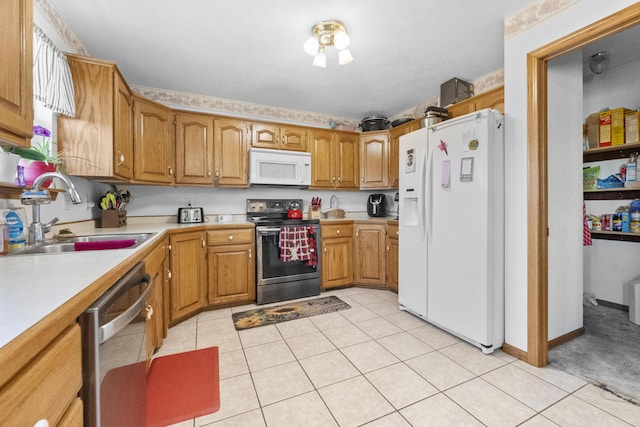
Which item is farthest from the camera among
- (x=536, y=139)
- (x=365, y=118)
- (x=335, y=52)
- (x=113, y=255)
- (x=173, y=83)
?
(x=365, y=118)

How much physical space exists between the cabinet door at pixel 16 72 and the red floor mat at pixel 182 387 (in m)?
1.34

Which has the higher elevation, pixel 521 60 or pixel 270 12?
pixel 270 12

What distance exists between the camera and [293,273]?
303 centimetres

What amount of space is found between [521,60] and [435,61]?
2.64ft

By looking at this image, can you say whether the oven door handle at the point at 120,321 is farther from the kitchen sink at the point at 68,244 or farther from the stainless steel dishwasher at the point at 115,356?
A: the kitchen sink at the point at 68,244

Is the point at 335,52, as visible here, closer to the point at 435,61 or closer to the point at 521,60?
the point at 435,61

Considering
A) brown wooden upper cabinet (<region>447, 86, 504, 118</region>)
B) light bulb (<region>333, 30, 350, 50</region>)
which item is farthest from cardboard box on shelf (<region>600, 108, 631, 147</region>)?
light bulb (<region>333, 30, 350, 50</region>)

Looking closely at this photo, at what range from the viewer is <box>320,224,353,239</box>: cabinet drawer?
10.7ft

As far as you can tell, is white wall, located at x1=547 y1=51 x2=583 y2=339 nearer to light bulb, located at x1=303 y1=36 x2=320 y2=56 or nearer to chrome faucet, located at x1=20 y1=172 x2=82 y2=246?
light bulb, located at x1=303 y1=36 x2=320 y2=56

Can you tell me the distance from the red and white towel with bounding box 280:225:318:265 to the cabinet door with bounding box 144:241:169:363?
1161 millimetres

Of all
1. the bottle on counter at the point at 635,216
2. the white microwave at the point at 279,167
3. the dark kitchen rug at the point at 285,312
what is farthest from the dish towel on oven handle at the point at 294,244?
the bottle on counter at the point at 635,216

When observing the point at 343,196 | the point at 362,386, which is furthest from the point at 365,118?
the point at 362,386

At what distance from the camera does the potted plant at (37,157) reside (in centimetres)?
137

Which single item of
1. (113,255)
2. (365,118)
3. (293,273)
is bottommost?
(293,273)
